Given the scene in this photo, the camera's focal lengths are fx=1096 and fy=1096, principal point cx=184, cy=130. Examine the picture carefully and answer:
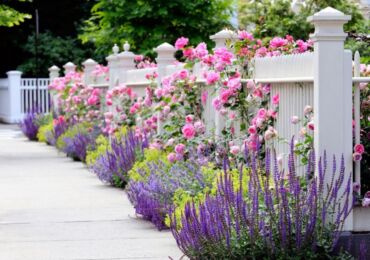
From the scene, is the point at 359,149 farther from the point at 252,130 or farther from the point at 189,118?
the point at 189,118

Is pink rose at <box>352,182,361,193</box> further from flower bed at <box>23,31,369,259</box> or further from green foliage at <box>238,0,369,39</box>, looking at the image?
green foliage at <box>238,0,369,39</box>

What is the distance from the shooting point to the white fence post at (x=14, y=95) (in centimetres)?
3581

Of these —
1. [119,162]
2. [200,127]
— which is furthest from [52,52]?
[200,127]

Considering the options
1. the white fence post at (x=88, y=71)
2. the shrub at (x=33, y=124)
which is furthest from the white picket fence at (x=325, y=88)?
the shrub at (x=33, y=124)

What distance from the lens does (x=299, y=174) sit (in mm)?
7941

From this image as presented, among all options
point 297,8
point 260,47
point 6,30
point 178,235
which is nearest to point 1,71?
point 6,30

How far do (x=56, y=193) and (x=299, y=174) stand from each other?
16.9 ft

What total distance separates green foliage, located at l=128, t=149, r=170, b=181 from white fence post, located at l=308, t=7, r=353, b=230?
12.2ft

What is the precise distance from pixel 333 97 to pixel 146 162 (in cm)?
450

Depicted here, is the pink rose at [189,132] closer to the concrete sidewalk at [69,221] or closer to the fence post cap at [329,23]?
the concrete sidewalk at [69,221]

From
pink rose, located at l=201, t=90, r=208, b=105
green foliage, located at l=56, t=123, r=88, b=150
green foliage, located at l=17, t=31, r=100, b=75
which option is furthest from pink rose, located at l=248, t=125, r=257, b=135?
green foliage, located at l=17, t=31, r=100, b=75

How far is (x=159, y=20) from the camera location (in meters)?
25.3

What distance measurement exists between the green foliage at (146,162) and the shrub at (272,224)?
12.3 ft

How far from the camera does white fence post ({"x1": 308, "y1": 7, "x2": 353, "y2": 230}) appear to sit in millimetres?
7066
